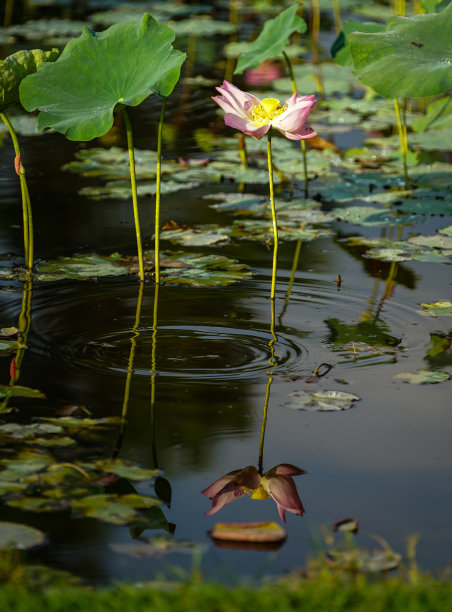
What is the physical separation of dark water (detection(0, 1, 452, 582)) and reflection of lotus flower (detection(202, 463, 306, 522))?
27mm

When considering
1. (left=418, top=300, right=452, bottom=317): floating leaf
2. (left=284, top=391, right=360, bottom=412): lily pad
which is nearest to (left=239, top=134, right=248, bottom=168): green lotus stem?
(left=418, top=300, right=452, bottom=317): floating leaf

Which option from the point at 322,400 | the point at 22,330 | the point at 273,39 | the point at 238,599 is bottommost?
the point at 22,330

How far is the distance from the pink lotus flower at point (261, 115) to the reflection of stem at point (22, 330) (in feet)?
3.19

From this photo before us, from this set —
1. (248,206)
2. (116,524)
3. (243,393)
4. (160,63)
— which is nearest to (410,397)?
(243,393)

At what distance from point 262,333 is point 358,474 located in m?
0.96

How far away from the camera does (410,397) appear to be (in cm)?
266

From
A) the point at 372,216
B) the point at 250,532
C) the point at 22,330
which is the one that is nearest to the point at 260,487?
the point at 250,532

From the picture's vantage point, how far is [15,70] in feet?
11.2

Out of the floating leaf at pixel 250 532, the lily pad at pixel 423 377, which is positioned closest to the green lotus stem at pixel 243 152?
the lily pad at pixel 423 377

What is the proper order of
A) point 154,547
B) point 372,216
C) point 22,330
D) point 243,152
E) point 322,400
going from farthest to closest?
point 243,152, point 372,216, point 22,330, point 322,400, point 154,547

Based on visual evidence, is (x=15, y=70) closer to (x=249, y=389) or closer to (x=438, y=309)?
(x=249, y=389)

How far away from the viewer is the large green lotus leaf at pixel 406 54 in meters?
3.66

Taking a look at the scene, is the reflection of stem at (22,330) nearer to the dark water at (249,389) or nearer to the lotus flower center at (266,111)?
the dark water at (249,389)

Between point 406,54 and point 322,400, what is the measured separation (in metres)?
1.80
